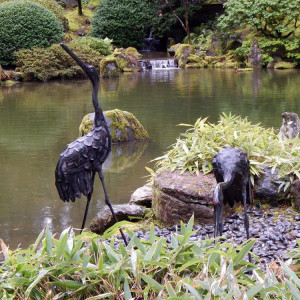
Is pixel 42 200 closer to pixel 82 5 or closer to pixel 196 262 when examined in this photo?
pixel 196 262

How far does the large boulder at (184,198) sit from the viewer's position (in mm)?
5578

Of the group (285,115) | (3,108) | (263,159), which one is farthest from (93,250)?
(3,108)

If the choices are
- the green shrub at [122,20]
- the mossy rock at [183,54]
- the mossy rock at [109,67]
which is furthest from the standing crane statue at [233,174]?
the green shrub at [122,20]

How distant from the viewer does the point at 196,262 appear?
10.0ft

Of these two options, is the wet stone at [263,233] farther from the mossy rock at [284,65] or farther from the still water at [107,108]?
the mossy rock at [284,65]

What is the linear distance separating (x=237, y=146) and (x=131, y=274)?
3390mm

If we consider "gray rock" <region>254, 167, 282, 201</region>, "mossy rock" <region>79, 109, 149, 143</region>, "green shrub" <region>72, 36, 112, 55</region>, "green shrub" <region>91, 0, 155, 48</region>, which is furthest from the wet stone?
"green shrub" <region>91, 0, 155, 48</region>

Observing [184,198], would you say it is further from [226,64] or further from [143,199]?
[226,64]

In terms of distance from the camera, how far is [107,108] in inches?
557

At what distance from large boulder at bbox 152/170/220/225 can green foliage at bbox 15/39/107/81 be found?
56.0ft

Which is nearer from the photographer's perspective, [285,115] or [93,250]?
[93,250]

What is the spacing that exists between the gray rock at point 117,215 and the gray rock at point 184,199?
1.19ft

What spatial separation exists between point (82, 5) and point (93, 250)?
31913mm

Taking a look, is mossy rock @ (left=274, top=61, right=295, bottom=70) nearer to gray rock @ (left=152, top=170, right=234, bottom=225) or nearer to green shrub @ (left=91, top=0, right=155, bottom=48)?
green shrub @ (left=91, top=0, right=155, bottom=48)
